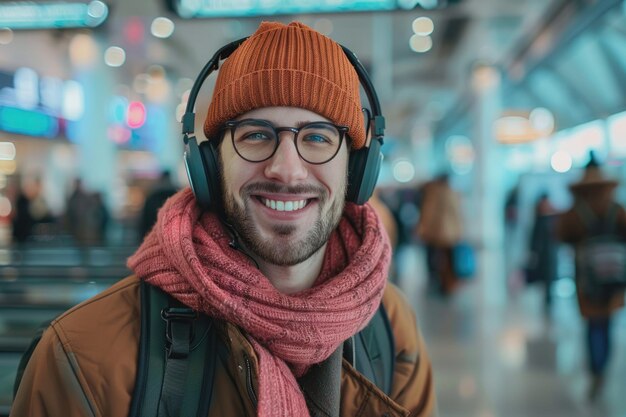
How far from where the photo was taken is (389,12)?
4562mm

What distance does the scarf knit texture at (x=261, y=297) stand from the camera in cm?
123

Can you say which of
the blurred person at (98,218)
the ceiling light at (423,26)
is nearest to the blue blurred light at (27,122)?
the blurred person at (98,218)

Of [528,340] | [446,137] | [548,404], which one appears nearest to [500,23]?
[528,340]

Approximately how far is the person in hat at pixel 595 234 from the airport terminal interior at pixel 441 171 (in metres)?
0.09

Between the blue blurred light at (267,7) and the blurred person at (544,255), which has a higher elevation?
the blue blurred light at (267,7)

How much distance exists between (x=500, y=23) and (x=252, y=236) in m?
12.3

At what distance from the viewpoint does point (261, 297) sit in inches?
49.9

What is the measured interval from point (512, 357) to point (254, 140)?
5.06 meters

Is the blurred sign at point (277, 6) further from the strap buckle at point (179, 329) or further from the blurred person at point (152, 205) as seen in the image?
the strap buckle at point (179, 329)

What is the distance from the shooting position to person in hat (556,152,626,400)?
15.1 feet

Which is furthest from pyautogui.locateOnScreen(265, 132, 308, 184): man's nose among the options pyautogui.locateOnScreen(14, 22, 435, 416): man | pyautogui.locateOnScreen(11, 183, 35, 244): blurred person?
pyautogui.locateOnScreen(11, 183, 35, 244): blurred person

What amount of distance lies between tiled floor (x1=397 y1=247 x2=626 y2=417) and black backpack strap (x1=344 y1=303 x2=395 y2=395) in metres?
2.92

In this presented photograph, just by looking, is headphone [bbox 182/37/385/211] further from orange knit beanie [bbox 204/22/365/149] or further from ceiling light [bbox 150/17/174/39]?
ceiling light [bbox 150/17/174/39]

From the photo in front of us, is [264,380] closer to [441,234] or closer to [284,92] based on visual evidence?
[284,92]
